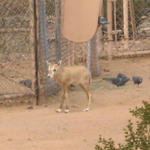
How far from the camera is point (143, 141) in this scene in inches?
140

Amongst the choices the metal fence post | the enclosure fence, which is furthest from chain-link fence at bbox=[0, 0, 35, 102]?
the metal fence post

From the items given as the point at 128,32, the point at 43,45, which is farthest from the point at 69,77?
the point at 128,32

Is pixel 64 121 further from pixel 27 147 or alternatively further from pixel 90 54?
pixel 90 54

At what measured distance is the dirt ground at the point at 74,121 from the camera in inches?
232

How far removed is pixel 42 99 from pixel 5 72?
261 centimetres

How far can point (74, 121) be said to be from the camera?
22.5ft

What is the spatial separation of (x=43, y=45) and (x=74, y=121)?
5.43ft

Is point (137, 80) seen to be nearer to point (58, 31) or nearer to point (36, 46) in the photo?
point (58, 31)

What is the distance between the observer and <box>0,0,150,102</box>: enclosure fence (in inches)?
310

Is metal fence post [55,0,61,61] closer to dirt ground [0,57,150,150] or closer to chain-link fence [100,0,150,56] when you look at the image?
dirt ground [0,57,150,150]

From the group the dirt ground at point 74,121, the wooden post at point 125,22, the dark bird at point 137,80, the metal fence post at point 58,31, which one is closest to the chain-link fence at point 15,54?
the metal fence post at point 58,31

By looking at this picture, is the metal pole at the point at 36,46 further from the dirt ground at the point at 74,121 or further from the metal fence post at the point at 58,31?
the metal fence post at the point at 58,31

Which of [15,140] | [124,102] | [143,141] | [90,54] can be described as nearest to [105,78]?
[90,54]

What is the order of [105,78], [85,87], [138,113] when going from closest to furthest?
[138,113], [85,87], [105,78]
